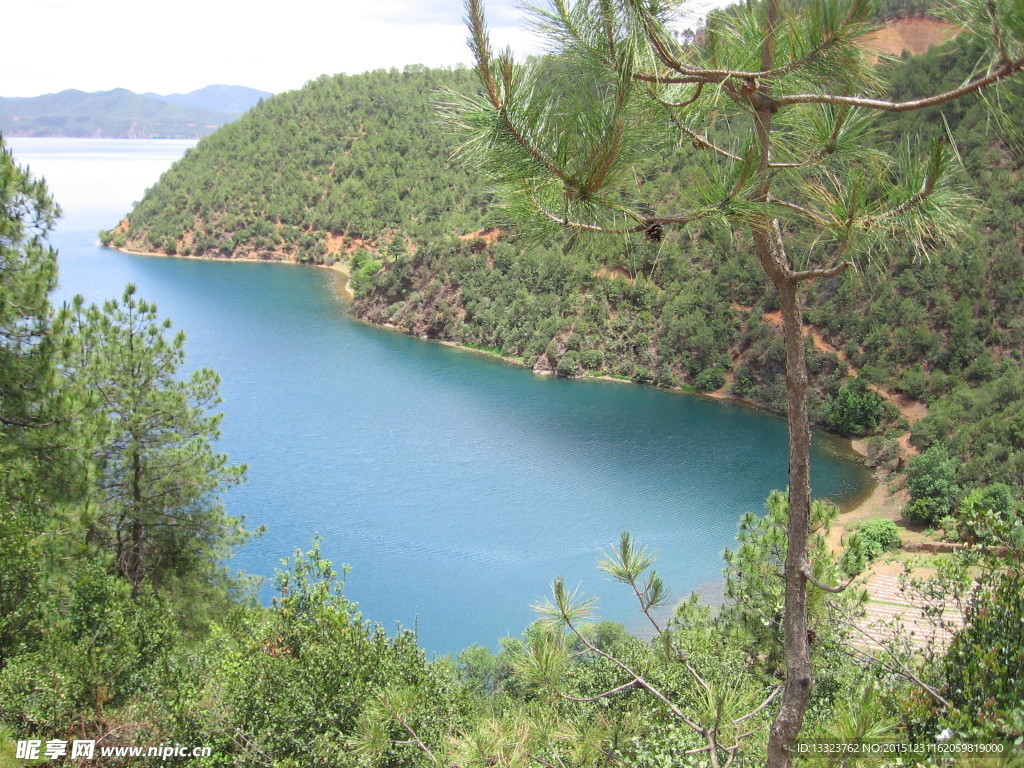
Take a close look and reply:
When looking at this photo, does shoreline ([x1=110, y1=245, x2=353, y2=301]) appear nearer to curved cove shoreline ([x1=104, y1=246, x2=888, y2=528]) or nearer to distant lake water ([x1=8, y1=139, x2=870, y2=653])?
curved cove shoreline ([x1=104, y1=246, x2=888, y2=528])

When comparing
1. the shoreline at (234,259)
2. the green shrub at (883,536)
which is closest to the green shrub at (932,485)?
the green shrub at (883,536)

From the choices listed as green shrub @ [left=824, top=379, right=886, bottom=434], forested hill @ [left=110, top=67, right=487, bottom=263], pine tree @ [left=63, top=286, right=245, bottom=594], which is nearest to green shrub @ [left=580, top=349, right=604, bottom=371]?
green shrub @ [left=824, top=379, right=886, bottom=434]

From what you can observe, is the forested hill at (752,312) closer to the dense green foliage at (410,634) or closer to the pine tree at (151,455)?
the dense green foliage at (410,634)

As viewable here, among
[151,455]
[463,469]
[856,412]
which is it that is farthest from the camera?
[856,412]

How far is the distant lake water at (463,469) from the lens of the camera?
1767 cm

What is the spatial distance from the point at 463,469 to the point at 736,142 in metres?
20.7

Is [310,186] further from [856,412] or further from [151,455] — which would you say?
[151,455]

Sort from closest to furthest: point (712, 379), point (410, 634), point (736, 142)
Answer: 1. point (736, 142)
2. point (410, 634)
3. point (712, 379)

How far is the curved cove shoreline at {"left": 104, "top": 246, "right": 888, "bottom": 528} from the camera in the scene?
22161 millimetres

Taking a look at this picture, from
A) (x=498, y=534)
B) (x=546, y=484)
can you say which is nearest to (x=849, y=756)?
(x=498, y=534)

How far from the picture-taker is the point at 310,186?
6072 centimetres

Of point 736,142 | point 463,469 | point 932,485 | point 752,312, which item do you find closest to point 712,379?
point 752,312

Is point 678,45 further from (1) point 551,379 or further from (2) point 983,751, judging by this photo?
(1) point 551,379

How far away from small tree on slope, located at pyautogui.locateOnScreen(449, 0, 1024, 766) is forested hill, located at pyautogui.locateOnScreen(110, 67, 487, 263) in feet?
162
